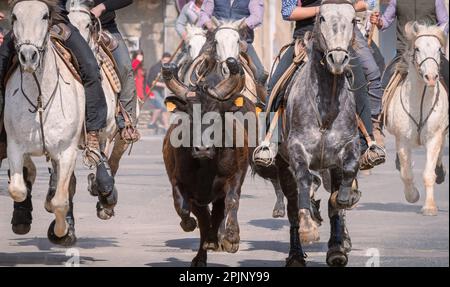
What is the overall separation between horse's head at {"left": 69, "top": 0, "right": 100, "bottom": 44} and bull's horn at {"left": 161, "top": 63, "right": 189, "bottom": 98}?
1379mm

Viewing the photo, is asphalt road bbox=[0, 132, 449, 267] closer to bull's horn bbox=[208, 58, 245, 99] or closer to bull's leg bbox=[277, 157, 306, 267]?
bull's leg bbox=[277, 157, 306, 267]

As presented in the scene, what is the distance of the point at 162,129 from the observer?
4172 centimetres

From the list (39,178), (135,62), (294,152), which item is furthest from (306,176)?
(135,62)

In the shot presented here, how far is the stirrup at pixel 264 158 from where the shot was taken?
46.8ft

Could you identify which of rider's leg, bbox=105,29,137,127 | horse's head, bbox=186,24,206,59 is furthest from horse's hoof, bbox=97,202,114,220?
horse's head, bbox=186,24,206,59

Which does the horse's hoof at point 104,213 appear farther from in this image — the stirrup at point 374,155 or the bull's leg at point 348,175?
the bull's leg at point 348,175

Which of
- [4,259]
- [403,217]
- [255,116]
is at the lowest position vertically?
[403,217]

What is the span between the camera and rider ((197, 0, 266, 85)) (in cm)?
1895

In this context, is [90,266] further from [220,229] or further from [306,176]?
[306,176]

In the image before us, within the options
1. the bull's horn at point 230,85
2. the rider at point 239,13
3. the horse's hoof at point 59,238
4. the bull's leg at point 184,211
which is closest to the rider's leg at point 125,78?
the rider at point 239,13

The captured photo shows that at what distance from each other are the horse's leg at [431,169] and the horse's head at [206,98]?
5.06 meters

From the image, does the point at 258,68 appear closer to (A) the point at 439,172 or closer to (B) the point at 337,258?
(A) the point at 439,172

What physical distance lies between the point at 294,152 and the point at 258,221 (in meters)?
4.56

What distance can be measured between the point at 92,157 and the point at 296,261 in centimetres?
218
